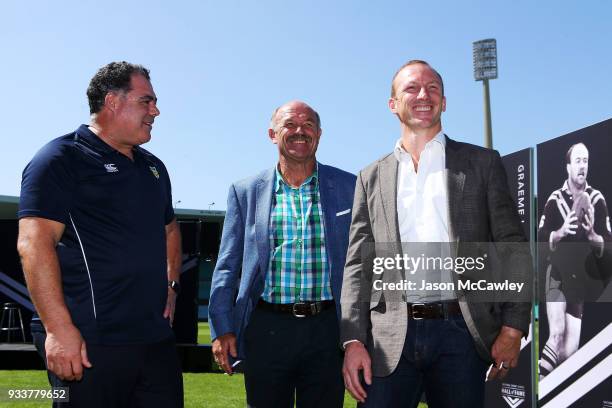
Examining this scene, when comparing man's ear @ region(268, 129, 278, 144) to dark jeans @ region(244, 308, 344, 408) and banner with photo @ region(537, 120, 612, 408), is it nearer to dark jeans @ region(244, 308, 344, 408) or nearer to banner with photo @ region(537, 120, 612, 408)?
dark jeans @ region(244, 308, 344, 408)

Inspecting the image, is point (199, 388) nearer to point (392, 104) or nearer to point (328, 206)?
point (328, 206)

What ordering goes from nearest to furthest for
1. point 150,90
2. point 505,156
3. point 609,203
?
point 150,90
point 609,203
point 505,156

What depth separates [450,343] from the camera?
8.13 ft

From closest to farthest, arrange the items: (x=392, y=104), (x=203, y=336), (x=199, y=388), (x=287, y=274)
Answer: (x=392, y=104), (x=287, y=274), (x=199, y=388), (x=203, y=336)

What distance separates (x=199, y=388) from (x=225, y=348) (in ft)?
22.3

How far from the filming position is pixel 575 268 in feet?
16.4

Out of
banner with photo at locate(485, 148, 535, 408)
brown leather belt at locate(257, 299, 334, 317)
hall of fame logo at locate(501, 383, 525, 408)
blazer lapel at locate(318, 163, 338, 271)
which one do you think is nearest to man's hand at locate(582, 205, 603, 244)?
banner with photo at locate(485, 148, 535, 408)

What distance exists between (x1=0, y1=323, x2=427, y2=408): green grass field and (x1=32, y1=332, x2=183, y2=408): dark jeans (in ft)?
17.0

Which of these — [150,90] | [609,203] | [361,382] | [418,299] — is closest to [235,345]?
[361,382]

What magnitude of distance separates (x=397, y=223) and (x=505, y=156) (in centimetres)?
392

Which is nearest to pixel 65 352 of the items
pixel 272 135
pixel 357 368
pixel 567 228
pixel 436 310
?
pixel 357 368

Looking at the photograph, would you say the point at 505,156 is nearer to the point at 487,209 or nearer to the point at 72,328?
the point at 487,209

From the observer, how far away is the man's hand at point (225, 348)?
332cm

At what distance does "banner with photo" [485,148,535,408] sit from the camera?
5.69 meters
